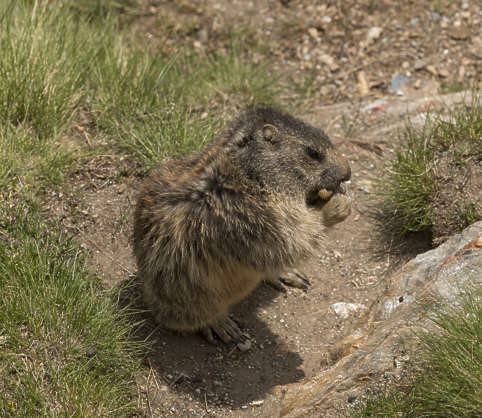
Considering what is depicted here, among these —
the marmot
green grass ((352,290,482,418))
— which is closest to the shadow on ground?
the marmot

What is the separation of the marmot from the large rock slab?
71 centimetres

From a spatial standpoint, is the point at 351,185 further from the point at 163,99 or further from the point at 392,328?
the point at 392,328

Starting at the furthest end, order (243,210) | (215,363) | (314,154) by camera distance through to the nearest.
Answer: (215,363) → (314,154) → (243,210)

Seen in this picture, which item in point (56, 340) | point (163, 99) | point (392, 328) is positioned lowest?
point (56, 340)

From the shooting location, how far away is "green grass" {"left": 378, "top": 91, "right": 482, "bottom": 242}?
16.9 feet

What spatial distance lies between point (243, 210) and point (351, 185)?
2394 mm

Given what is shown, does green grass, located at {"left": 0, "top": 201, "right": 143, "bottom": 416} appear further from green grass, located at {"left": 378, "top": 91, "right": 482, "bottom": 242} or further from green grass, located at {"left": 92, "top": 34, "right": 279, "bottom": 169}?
green grass, located at {"left": 378, "top": 91, "right": 482, "bottom": 242}

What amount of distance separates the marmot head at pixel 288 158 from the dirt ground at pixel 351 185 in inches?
21.3

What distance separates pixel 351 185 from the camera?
20.8 feet

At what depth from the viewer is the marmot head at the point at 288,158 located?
4.30 meters

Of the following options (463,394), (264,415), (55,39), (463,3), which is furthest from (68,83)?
(463,3)

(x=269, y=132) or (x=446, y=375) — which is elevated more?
(x=269, y=132)

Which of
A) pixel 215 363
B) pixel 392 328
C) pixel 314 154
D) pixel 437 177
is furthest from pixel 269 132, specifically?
pixel 215 363

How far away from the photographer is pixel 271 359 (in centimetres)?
505
